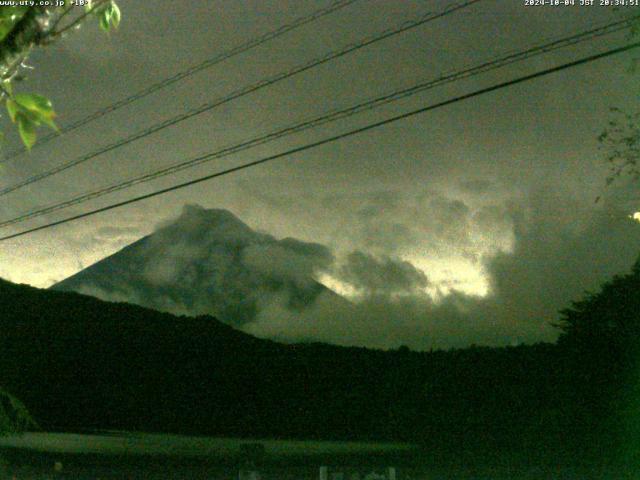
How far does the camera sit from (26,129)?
2697 millimetres

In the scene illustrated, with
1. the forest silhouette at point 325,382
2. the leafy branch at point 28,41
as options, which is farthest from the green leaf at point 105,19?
the forest silhouette at point 325,382

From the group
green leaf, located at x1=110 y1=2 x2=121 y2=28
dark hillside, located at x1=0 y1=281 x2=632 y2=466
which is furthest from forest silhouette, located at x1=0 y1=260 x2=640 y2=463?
green leaf, located at x1=110 y1=2 x2=121 y2=28

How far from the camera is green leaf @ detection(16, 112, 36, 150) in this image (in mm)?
2688

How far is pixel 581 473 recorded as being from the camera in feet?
59.2

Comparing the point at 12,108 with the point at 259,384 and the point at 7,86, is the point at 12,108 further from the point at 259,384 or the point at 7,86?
the point at 259,384

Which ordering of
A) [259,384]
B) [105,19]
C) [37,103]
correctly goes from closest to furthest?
1. [37,103]
2. [105,19]
3. [259,384]

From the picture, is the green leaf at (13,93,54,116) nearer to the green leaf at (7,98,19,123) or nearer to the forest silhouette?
the green leaf at (7,98,19,123)

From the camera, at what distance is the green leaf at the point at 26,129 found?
8.82 ft

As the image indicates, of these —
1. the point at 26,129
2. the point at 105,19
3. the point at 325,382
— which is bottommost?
the point at 26,129

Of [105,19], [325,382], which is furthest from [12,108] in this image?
[325,382]

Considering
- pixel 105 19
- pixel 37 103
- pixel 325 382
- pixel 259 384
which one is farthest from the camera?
pixel 259 384

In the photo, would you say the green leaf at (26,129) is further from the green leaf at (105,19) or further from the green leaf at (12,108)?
the green leaf at (105,19)

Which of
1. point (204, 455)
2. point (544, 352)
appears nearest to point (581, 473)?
point (544, 352)

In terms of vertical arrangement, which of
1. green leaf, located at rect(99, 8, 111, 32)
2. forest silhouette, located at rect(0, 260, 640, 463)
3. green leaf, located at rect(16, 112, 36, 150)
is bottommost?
green leaf, located at rect(16, 112, 36, 150)
